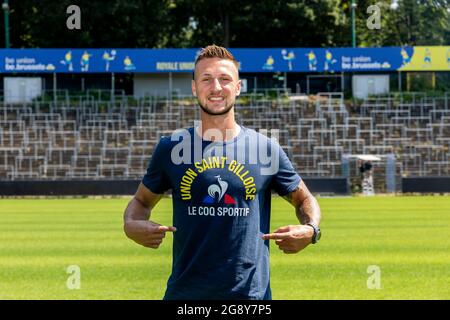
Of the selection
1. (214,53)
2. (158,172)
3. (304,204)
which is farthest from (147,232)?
(214,53)

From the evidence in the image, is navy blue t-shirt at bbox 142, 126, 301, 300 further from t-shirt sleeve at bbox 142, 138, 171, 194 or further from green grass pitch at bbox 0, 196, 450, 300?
green grass pitch at bbox 0, 196, 450, 300

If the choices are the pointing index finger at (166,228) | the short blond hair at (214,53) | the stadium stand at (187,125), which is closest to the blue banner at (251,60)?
the stadium stand at (187,125)

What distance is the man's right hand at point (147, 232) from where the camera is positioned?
5.70 meters

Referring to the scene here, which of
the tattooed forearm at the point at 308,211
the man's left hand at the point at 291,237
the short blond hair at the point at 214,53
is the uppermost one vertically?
the short blond hair at the point at 214,53

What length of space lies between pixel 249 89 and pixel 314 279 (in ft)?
152

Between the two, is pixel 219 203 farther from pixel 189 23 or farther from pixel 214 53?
pixel 189 23

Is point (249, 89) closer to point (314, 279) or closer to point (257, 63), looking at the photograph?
point (257, 63)

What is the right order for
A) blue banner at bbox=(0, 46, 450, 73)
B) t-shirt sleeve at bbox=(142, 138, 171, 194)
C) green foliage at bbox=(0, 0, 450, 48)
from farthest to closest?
1. green foliage at bbox=(0, 0, 450, 48)
2. blue banner at bbox=(0, 46, 450, 73)
3. t-shirt sleeve at bbox=(142, 138, 171, 194)

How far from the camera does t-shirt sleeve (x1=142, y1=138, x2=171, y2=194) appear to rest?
584 centimetres

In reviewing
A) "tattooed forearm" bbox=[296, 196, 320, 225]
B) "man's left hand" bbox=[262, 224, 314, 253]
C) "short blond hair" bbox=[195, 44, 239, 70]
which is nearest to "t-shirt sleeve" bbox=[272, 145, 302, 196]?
"tattooed forearm" bbox=[296, 196, 320, 225]

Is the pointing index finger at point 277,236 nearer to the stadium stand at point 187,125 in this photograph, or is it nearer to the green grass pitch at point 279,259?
the green grass pitch at point 279,259

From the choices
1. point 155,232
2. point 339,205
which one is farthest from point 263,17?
point 155,232

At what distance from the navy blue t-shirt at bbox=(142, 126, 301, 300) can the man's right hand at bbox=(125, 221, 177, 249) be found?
4.9 inches
